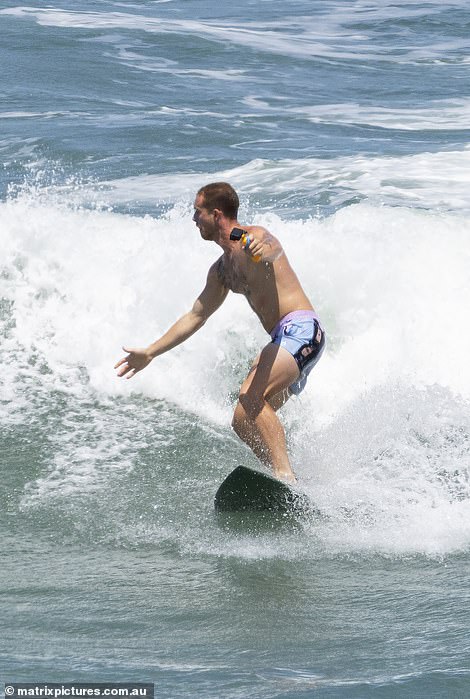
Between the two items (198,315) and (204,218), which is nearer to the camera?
(204,218)

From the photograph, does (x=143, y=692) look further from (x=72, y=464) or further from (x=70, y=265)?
(x=70, y=265)

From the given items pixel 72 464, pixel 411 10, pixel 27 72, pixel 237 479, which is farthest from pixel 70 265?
pixel 411 10

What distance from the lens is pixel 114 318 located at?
9297mm

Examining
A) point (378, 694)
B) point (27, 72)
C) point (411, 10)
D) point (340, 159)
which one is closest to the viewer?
point (378, 694)

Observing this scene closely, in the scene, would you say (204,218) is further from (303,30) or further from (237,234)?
(303,30)

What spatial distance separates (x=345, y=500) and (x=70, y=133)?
9.84m

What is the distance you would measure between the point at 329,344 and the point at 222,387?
3.41ft

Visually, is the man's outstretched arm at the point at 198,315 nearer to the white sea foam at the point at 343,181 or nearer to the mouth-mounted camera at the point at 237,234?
the mouth-mounted camera at the point at 237,234

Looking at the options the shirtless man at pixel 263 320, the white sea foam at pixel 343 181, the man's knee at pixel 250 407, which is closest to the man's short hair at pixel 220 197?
the shirtless man at pixel 263 320

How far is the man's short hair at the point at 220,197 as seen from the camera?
5.79 m

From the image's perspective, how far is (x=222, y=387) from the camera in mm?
8477

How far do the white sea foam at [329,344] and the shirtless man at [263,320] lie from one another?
0.52 meters

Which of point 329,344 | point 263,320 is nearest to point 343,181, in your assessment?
point 329,344

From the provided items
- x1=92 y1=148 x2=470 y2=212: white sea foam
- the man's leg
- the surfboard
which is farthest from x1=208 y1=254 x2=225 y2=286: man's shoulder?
x1=92 y1=148 x2=470 y2=212: white sea foam
